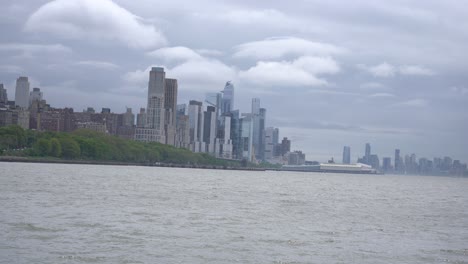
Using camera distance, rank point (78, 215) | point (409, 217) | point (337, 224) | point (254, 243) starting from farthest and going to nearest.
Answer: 1. point (409, 217)
2. point (337, 224)
3. point (78, 215)
4. point (254, 243)

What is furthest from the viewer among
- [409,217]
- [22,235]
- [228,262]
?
[409,217]

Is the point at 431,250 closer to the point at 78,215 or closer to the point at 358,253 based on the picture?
the point at 358,253

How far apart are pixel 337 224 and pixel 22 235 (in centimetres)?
2461

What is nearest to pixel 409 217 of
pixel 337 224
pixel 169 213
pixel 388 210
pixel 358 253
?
pixel 388 210

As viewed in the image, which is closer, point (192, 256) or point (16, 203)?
point (192, 256)

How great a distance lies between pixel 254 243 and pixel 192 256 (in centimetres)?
633

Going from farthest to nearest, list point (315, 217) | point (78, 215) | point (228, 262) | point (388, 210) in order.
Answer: point (388, 210) < point (315, 217) < point (78, 215) < point (228, 262)

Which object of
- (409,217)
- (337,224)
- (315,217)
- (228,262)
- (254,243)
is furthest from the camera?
(409,217)

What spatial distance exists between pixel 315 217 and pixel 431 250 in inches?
712

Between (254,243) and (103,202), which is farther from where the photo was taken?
(103,202)

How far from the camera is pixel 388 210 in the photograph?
248ft

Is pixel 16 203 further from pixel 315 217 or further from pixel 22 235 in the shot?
pixel 315 217

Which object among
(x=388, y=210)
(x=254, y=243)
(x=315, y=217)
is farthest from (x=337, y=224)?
(x=388, y=210)

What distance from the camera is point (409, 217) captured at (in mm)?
66562
